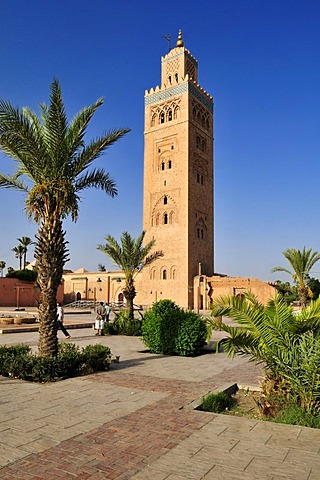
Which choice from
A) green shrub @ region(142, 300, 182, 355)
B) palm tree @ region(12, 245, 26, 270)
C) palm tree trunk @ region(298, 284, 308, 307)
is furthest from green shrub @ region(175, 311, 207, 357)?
palm tree @ region(12, 245, 26, 270)

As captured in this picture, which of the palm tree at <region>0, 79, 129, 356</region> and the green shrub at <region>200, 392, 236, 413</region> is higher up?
the palm tree at <region>0, 79, 129, 356</region>

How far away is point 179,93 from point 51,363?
131 ft

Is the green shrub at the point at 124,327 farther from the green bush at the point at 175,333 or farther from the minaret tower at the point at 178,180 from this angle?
the minaret tower at the point at 178,180

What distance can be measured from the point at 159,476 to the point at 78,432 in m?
1.43

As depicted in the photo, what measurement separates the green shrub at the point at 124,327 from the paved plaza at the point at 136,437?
8590 mm

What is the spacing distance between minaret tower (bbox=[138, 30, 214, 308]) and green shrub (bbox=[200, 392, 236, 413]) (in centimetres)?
3338

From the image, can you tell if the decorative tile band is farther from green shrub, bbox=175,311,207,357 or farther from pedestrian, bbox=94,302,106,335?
green shrub, bbox=175,311,207,357

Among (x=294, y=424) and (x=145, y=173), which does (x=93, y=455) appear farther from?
(x=145, y=173)

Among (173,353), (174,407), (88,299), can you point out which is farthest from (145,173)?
(174,407)

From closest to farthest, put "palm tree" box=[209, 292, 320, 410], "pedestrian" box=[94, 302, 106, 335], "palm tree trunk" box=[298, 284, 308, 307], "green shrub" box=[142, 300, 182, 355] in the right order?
"palm tree" box=[209, 292, 320, 410] < "green shrub" box=[142, 300, 182, 355] < "pedestrian" box=[94, 302, 106, 335] < "palm tree trunk" box=[298, 284, 308, 307]

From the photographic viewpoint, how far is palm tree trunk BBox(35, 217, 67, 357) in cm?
806

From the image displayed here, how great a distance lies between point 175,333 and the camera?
1082cm

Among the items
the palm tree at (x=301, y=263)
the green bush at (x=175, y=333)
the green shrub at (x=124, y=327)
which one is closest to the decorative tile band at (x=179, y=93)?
the palm tree at (x=301, y=263)

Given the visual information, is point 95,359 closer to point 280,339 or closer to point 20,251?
point 280,339
